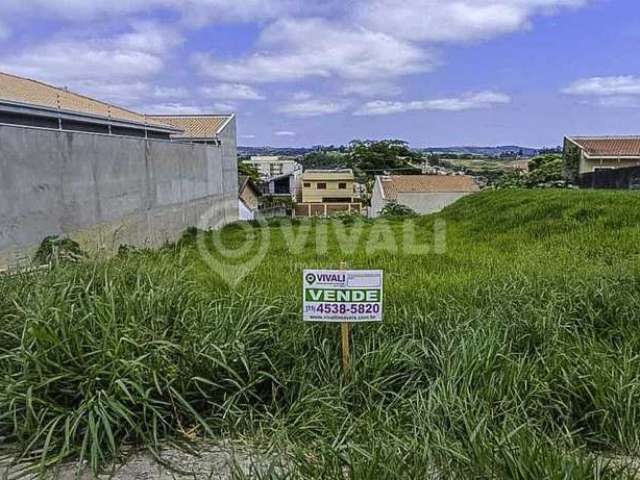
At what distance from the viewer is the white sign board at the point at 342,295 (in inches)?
88.4

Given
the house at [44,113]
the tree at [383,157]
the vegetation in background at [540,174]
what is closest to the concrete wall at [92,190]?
the house at [44,113]

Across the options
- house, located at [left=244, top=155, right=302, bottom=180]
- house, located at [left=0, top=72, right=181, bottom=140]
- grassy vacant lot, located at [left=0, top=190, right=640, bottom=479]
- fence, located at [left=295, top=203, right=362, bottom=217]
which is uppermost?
house, located at [left=0, top=72, right=181, bottom=140]

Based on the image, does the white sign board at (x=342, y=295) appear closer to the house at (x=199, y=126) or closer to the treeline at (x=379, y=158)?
the house at (x=199, y=126)

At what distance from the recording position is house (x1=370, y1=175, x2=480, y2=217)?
20.7 m

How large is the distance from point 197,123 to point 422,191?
9.42 metres

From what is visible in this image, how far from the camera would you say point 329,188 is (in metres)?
37.4

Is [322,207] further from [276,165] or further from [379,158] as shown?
[276,165]

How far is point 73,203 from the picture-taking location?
280 inches

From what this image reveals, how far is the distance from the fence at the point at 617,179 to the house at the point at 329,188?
77.6ft

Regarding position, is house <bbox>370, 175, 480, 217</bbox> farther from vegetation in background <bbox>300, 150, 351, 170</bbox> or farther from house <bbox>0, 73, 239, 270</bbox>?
vegetation in background <bbox>300, 150, 351, 170</bbox>

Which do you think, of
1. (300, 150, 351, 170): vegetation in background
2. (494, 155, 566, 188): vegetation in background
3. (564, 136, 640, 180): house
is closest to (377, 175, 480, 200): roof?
(494, 155, 566, 188): vegetation in background

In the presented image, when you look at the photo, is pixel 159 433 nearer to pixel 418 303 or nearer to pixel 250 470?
pixel 250 470

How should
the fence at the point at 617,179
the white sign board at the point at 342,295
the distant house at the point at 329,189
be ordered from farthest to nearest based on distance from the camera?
the distant house at the point at 329,189, the fence at the point at 617,179, the white sign board at the point at 342,295

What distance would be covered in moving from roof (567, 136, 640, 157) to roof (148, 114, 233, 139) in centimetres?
1471
